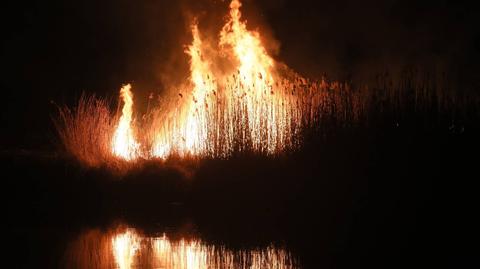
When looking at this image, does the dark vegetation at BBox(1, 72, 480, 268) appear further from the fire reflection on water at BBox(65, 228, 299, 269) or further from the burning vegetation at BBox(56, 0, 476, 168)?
the fire reflection on water at BBox(65, 228, 299, 269)

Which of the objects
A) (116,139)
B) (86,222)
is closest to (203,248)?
(86,222)

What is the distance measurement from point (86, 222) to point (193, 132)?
11.2 ft

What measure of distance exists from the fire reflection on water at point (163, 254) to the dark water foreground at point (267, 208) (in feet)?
0.04

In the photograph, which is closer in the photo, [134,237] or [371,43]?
[134,237]

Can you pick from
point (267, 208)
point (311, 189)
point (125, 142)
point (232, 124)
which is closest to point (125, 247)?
point (267, 208)

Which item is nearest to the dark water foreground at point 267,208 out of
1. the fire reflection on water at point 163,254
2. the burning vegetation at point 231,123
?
the fire reflection on water at point 163,254

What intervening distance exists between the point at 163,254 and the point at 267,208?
120 inches

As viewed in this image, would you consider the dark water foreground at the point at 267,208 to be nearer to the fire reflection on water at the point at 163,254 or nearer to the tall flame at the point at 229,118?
the fire reflection on water at the point at 163,254

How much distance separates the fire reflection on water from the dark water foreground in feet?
0.04

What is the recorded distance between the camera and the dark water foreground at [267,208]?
8.23m

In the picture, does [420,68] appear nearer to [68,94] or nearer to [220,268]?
[68,94]

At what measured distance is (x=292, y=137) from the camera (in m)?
12.3

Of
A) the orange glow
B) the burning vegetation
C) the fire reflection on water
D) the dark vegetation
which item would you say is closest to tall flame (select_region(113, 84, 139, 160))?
the burning vegetation

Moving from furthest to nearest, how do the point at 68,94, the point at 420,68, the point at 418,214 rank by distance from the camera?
the point at 68,94 → the point at 420,68 → the point at 418,214
